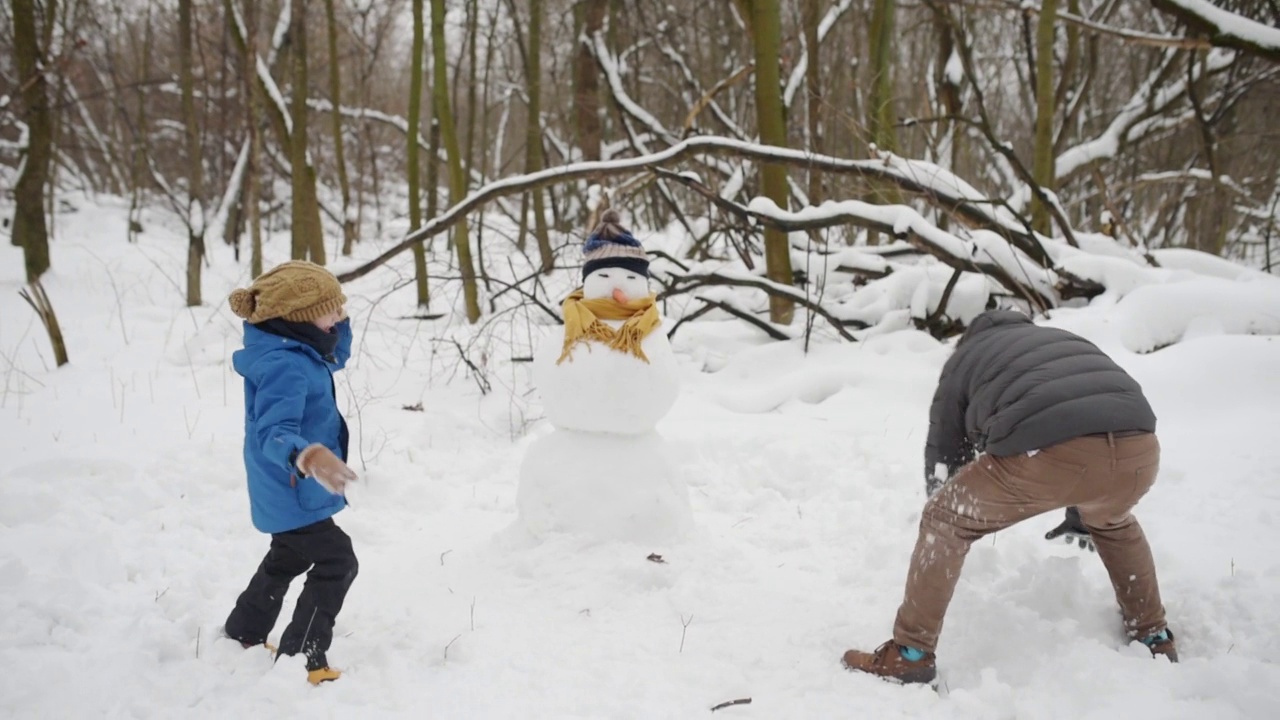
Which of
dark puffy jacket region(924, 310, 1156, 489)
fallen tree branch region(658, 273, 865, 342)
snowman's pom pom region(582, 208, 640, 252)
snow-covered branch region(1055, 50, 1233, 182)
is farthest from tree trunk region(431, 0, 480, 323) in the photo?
snow-covered branch region(1055, 50, 1233, 182)

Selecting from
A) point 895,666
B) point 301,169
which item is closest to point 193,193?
point 301,169

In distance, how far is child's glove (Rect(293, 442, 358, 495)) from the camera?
2018 millimetres

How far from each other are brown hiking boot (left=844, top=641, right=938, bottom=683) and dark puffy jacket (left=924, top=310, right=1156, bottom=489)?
596 mm

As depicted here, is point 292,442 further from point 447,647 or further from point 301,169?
point 301,169

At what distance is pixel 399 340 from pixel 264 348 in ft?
16.0

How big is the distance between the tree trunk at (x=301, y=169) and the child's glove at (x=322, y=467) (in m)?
5.80

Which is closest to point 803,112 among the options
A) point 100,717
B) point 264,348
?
point 264,348

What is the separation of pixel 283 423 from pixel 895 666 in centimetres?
199

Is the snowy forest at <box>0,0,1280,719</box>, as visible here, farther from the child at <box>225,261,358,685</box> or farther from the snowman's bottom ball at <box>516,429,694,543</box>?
the child at <box>225,261,358,685</box>

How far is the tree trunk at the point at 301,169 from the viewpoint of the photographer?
7.20m

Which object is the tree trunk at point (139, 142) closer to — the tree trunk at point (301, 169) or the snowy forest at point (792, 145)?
the snowy forest at point (792, 145)

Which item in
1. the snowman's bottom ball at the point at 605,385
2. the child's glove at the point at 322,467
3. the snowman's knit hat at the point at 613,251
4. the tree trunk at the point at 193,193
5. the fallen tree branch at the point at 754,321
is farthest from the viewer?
the tree trunk at the point at 193,193

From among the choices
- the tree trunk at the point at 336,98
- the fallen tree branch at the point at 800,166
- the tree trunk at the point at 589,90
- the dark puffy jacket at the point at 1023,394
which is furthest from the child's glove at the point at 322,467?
the tree trunk at the point at 336,98

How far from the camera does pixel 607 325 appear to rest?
3.01m
